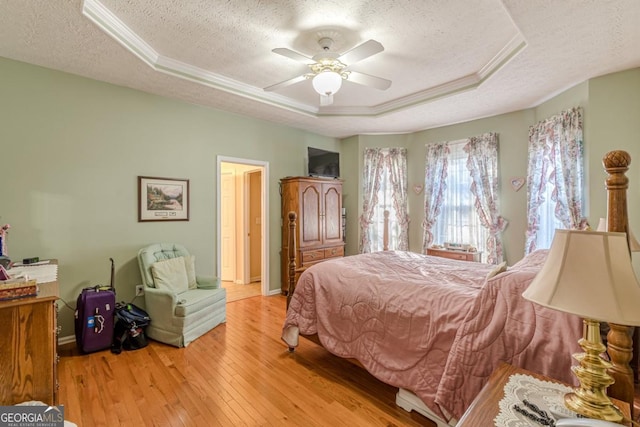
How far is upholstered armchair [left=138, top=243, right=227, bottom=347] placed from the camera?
9.85 ft

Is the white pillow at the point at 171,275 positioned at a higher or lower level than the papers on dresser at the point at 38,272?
lower

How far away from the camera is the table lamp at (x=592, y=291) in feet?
2.96

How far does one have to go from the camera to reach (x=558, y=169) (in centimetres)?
350

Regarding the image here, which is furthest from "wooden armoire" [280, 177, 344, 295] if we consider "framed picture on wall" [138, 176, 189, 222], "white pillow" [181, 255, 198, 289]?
"framed picture on wall" [138, 176, 189, 222]

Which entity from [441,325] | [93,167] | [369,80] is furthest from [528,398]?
[93,167]

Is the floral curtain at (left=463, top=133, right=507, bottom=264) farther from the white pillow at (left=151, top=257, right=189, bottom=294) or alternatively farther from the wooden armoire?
the white pillow at (left=151, top=257, right=189, bottom=294)

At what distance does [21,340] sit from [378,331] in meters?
2.12

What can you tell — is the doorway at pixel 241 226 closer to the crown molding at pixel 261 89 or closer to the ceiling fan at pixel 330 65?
the crown molding at pixel 261 89

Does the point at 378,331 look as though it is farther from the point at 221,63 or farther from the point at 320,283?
the point at 221,63

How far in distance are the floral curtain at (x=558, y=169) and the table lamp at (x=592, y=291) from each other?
284 centimetres

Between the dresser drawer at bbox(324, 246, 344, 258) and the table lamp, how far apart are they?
4.06 meters

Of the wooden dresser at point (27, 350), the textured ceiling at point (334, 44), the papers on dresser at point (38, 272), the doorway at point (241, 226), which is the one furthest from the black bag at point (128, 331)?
the textured ceiling at point (334, 44)

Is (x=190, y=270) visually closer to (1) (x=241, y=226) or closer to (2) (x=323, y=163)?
(1) (x=241, y=226)

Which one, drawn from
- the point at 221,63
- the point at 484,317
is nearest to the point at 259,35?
the point at 221,63
